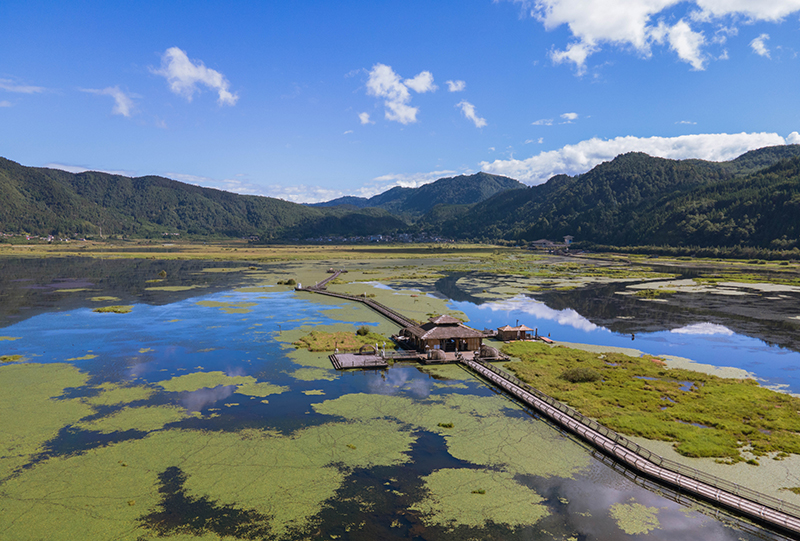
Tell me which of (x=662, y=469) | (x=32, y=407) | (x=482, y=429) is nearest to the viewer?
(x=662, y=469)

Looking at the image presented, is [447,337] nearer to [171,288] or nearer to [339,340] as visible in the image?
[339,340]

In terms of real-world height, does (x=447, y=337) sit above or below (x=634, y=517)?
above

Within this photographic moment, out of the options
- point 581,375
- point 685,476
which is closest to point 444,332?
point 581,375

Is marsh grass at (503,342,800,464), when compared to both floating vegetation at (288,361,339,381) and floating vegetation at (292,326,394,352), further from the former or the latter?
floating vegetation at (288,361,339,381)

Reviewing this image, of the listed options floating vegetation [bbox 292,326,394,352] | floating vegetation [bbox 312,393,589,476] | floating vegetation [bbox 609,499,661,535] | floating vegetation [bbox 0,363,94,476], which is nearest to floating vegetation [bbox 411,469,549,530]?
floating vegetation [bbox 312,393,589,476]

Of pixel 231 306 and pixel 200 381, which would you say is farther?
pixel 231 306

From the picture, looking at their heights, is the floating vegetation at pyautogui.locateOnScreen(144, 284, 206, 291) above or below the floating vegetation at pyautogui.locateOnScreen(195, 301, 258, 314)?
above
